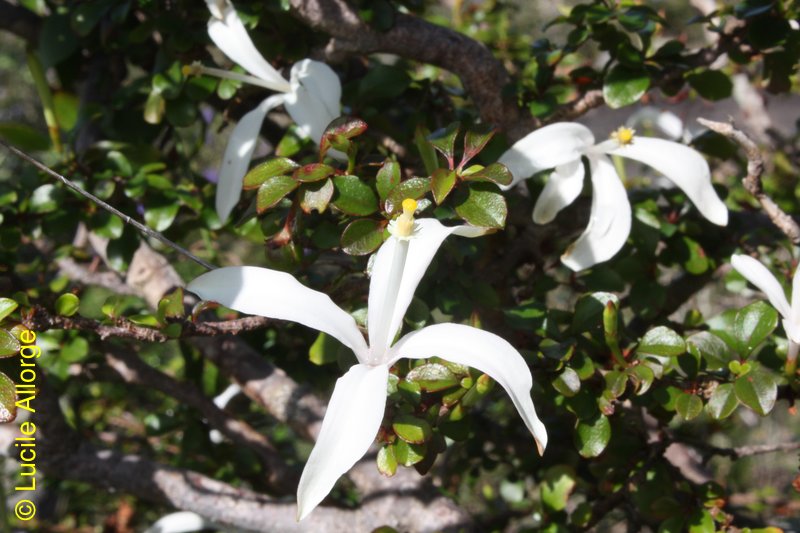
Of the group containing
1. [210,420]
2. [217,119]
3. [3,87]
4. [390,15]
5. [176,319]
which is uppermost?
[390,15]

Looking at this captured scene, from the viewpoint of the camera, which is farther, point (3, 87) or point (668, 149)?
point (3, 87)

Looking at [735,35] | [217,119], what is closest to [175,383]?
[217,119]

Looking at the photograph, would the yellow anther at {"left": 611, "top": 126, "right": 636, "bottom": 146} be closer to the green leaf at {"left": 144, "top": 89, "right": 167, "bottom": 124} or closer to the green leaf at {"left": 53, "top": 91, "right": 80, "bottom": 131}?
the green leaf at {"left": 144, "top": 89, "right": 167, "bottom": 124}

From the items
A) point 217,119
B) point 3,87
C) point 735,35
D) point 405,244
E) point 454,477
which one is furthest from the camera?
point 3,87

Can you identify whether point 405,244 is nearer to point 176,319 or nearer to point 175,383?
point 176,319

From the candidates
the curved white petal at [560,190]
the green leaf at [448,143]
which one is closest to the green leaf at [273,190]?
the green leaf at [448,143]

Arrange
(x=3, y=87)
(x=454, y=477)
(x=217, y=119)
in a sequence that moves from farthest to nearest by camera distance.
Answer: (x=3, y=87)
(x=454, y=477)
(x=217, y=119)

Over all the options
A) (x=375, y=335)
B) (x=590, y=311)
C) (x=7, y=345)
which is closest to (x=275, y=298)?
(x=375, y=335)

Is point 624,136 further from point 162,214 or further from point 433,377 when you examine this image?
point 162,214

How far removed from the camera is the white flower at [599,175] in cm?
66

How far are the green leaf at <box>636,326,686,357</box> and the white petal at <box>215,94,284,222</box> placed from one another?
375mm

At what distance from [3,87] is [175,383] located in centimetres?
296

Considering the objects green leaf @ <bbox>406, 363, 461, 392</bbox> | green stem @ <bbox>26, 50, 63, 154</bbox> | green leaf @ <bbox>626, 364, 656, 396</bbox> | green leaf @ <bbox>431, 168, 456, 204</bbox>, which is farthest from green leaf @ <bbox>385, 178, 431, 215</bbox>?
green stem @ <bbox>26, 50, 63, 154</bbox>

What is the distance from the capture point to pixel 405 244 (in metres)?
0.52
